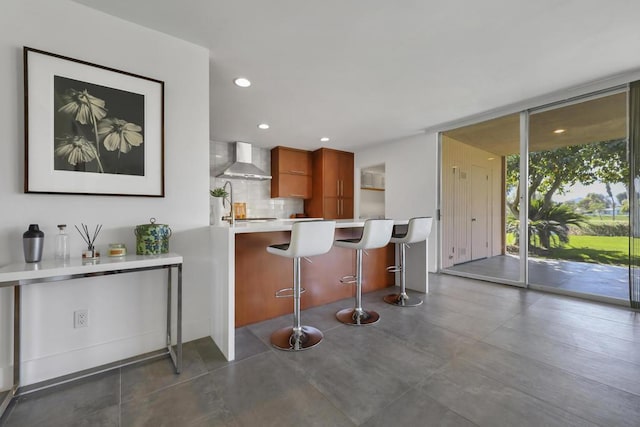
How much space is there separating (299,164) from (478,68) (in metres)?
3.70

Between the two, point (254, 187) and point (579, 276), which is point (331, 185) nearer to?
point (254, 187)

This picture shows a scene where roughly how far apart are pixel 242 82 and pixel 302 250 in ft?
6.32

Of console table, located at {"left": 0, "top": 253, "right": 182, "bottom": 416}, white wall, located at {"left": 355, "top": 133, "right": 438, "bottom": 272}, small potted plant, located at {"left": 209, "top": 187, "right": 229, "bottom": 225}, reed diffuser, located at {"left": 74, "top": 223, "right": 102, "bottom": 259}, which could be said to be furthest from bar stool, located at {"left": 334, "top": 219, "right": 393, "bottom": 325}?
white wall, located at {"left": 355, "top": 133, "right": 438, "bottom": 272}

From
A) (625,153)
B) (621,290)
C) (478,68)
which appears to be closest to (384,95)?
(478,68)

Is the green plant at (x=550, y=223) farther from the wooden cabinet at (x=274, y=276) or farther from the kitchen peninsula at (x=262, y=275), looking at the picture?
the wooden cabinet at (x=274, y=276)

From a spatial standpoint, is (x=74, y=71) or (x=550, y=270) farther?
(x=550, y=270)

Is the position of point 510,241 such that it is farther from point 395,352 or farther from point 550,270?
point 395,352

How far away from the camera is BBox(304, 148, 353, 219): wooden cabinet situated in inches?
216

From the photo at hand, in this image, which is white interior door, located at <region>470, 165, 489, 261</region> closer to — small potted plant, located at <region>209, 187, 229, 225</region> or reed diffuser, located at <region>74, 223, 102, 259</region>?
small potted plant, located at <region>209, 187, 229, 225</region>

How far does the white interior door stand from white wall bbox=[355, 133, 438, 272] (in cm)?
123

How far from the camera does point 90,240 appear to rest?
5.54 ft

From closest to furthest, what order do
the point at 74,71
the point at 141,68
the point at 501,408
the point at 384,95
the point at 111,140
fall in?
1. the point at 501,408
2. the point at 74,71
3. the point at 111,140
4. the point at 141,68
5. the point at 384,95

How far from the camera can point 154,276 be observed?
1.92 metres

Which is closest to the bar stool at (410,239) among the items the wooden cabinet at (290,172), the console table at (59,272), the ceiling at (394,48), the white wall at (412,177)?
the ceiling at (394,48)
